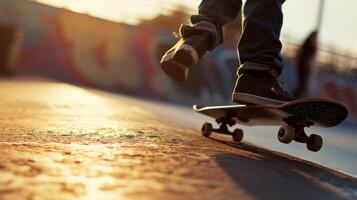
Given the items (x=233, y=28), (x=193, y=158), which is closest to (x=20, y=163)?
(x=193, y=158)

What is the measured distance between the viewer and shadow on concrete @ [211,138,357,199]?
1228 mm

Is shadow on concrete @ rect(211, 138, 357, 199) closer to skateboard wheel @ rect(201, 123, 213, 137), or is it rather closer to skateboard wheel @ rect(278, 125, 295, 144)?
skateboard wheel @ rect(278, 125, 295, 144)

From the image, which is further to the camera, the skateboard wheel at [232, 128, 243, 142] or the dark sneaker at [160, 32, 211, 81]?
the skateboard wheel at [232, 128, 243, 142]

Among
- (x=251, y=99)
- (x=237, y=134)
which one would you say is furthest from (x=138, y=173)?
(x=237, y=134)

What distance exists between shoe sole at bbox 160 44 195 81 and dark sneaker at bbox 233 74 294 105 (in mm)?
272

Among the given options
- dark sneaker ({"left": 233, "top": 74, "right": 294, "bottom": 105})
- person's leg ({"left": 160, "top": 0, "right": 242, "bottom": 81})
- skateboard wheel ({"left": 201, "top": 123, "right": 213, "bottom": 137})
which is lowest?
skateboard wheel ({"left": 201, "top": 123, "right": 213, "bottom": 137})

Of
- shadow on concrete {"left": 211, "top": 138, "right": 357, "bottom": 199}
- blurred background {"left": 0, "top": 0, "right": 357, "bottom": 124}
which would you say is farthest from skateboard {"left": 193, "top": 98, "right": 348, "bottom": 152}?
blurred background {"left": 0, "top": 0, "right": 357, "bottom": 124}

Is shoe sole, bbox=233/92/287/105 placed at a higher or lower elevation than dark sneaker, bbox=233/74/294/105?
lower

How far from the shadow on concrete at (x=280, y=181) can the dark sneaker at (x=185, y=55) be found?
2.14ft

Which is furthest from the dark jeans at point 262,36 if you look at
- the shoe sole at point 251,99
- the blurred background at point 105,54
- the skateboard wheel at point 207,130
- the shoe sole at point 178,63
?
the blurred background at point 105,54

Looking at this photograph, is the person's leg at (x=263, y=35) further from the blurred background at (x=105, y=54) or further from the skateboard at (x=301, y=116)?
the blurred background at (x=105, y=54)

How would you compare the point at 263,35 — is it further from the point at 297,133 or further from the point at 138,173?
the point at 138,173

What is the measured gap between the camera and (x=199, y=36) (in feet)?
7.46

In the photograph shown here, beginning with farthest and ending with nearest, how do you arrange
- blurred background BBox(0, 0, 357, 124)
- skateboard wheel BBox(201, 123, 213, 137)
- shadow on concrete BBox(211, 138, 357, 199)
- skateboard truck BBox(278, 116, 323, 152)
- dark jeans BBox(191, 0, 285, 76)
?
blurred background BBox(0, 0, 357, 124), skateboard wheel BBox(201, 123, 213, 137), dark jeans BBox(191, 0, 285, 76), skateboard truck BBox(278, 116, 323, 152), shadow on concrete BBox(211, 138, 357, 199)
